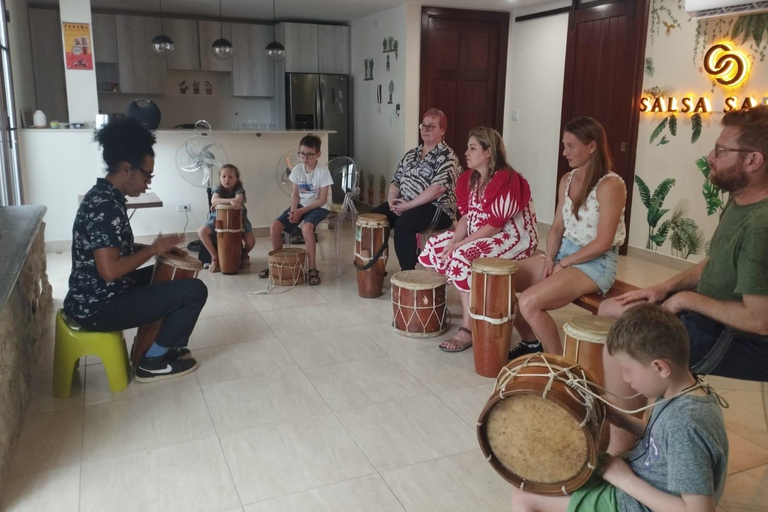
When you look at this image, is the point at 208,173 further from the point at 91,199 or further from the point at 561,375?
the point at 561,375

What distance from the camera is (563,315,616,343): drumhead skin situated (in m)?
2.26

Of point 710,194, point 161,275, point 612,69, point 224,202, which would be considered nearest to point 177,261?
point 161,275

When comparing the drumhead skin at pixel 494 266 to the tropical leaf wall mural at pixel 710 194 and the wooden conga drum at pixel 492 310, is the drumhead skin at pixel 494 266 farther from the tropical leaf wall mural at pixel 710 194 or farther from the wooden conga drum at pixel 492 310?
the tropical leaf wall mural at pixel 710 194

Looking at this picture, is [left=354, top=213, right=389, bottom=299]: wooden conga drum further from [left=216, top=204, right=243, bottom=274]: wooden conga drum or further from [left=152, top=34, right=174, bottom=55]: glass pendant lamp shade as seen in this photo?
[left=152, top=34, right=174, bottom=55]: glass pendant lamp shade

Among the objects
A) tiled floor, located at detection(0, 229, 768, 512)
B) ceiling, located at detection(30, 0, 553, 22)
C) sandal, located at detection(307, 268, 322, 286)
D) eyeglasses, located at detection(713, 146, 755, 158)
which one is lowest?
tiled floor, located at detection(0, 229, 768, 512)

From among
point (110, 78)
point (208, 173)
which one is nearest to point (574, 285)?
point (208, 173)

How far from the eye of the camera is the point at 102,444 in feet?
7.82

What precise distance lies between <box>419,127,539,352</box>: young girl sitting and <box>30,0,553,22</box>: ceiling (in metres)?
3.75

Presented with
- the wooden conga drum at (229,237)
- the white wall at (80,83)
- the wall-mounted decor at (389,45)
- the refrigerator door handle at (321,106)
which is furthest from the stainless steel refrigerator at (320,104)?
the wooden conga drum at (229,237)

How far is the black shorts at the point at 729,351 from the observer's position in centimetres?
201

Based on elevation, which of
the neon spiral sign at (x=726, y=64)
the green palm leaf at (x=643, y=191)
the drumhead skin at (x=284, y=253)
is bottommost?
the drumhead skin at (x=284, y=253)

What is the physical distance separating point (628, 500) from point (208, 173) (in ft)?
15.5

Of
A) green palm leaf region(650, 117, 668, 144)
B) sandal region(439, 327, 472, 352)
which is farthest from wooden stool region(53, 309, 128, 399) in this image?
green palm leaf region(650, 117, 668, 144)

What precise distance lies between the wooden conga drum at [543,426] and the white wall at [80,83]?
5.20 meters
